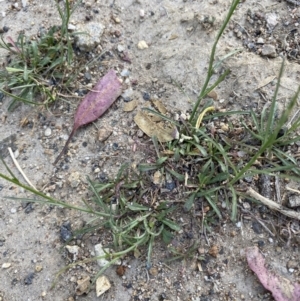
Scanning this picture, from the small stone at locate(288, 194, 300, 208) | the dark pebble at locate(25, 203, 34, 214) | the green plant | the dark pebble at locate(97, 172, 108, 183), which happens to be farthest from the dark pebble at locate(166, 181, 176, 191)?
the green plant

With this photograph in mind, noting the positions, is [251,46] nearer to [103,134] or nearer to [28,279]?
[103,134]

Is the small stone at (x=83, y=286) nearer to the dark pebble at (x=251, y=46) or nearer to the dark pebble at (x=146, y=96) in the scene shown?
the dark pebble at (x=146, y=96)

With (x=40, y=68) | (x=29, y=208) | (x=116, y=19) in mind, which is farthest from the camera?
(x=116, y=19)

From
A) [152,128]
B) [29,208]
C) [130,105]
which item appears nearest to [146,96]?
[130,105]

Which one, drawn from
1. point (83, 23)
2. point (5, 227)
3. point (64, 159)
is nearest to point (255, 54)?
point (83, 23)

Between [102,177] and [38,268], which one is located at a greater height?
[102,177]

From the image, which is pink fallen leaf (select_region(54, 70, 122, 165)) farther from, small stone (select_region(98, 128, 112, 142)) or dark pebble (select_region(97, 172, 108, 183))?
dark pebble (select_region(97, 172, 108, 183))

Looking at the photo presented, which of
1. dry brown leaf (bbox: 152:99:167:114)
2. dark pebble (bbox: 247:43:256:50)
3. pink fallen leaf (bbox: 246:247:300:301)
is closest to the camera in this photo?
pink fallen leaf (bbox: 246:247:300:301)
